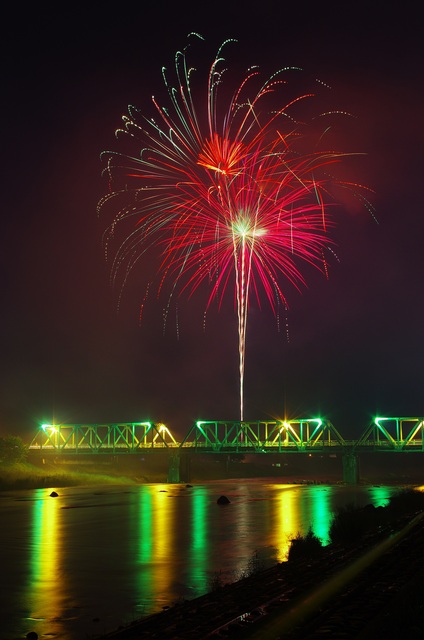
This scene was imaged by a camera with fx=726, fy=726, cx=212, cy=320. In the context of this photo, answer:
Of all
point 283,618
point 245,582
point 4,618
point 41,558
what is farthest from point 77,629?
point 41,558

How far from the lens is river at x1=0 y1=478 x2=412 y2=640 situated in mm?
18141

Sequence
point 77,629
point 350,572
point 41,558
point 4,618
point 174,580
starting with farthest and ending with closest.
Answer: point 41,558
point 174,580
point 4,618
point 77,629
point 350,572

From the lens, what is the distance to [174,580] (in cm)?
2348

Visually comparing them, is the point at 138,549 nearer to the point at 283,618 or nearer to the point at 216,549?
the point at 216,549

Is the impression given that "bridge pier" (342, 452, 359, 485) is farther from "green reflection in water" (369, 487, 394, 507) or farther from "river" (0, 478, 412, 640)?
"river" (0, 478, 412, 640)

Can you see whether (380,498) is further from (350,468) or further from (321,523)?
(350,468)

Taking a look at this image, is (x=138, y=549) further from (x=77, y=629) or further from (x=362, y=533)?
(x=77, y=629)

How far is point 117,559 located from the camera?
98.5ft

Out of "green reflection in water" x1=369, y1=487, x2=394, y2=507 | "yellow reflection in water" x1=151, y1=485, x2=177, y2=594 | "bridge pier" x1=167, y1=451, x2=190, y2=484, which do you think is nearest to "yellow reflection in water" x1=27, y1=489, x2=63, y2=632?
"yellow reflection in water" x1=151, y1=485, x2=177, y2=594

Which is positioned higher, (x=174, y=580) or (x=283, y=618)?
(x=283, y=618)

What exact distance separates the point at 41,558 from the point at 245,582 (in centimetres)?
1328

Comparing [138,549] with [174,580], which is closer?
[174,580]

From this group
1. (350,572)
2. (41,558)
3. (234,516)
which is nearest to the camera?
(350,572)

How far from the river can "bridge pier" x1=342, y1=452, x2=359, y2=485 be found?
9584 cm
